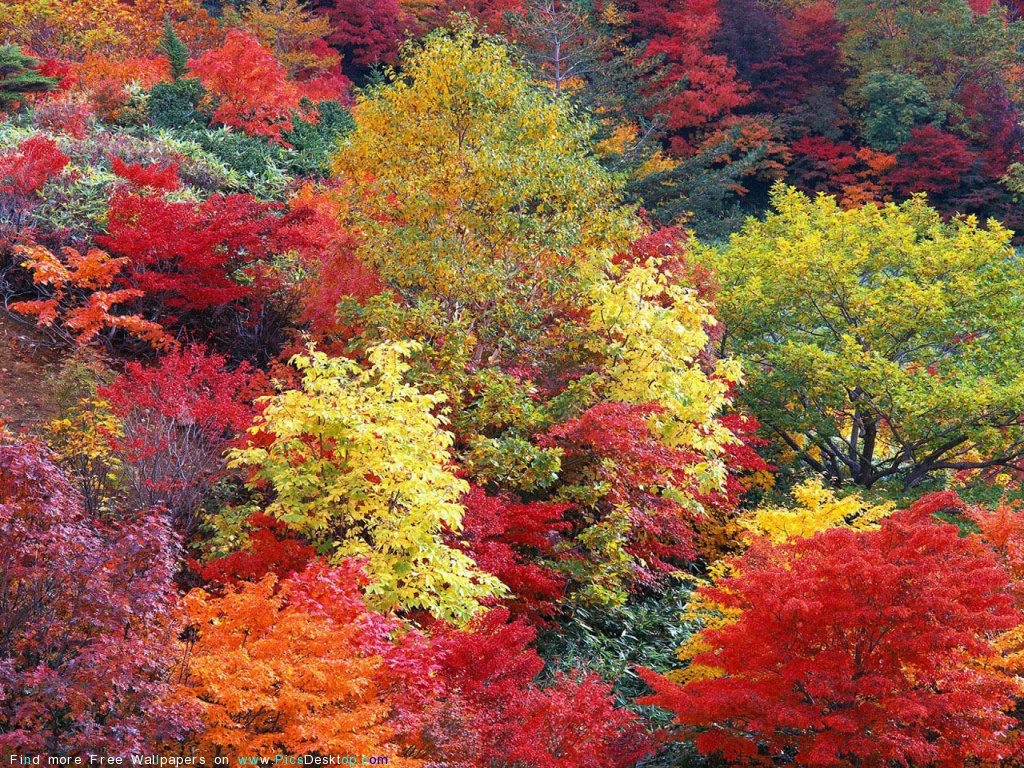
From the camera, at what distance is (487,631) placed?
7742mm

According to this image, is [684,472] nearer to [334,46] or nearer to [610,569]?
[610,569]

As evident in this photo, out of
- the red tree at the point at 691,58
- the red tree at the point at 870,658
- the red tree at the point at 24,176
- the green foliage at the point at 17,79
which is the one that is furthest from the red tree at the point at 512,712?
the red tree at the point at 691,58

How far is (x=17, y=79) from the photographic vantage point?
22.6 metres

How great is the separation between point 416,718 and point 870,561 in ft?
10.8

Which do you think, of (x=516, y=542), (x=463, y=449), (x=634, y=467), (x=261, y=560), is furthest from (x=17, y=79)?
(x=261, y=560)

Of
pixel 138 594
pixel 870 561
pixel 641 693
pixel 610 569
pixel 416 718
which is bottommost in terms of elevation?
pixel 641 693

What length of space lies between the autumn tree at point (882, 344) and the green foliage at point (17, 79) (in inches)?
638

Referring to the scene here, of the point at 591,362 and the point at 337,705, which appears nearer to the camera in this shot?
the point at 337,705

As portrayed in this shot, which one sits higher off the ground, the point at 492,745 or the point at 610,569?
the point at 492,745

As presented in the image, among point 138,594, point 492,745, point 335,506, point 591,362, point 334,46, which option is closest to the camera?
point 138,594

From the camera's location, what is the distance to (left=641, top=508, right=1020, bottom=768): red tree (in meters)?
6.71

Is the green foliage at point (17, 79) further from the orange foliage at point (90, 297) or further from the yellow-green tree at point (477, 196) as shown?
the yellow-green tree at point (477, 196)

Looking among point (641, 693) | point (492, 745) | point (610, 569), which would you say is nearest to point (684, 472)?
point (610, 569)

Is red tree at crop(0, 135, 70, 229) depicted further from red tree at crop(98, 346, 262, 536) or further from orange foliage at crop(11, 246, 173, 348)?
red tree at crop(98, 346, 262, 536)
